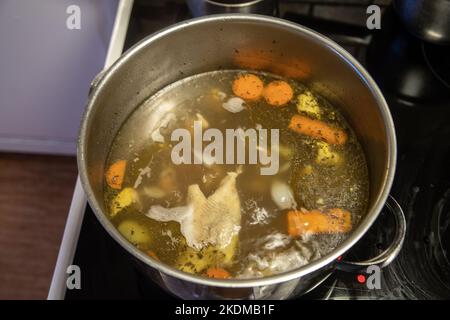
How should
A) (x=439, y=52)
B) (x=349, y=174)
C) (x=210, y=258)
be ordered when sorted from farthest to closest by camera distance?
1. (x=439, y=52)
2. (x=349, y=174)
3. (x=210, y=258)

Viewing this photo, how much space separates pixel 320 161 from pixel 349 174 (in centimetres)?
7

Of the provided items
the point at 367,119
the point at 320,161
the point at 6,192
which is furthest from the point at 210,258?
the point at 6,192

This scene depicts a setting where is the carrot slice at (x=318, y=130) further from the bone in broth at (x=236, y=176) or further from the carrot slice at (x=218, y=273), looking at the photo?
Result: the carrot slice at (x=218, y=273)

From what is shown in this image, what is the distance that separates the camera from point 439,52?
4.19 feet

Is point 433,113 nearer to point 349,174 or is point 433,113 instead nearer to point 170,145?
point 349,174

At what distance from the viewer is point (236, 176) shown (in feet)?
3.68

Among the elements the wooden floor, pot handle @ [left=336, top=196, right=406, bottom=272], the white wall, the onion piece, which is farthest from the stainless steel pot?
the wooden floor

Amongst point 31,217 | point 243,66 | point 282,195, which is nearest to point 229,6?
point 243,66

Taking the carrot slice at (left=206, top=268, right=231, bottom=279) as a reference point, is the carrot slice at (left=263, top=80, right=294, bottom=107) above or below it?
above

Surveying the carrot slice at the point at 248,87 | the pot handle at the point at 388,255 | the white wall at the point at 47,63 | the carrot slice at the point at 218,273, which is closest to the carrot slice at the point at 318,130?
the carrot slice at the point at 248,87

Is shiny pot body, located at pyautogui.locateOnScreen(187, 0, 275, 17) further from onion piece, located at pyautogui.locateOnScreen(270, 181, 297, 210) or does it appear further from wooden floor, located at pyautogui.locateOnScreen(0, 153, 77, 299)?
wooden floor, located at pyautogui.locateOnScreen(0, 153, 77, 299)

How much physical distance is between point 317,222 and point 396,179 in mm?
207

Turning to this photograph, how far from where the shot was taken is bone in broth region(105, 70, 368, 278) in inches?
40.4

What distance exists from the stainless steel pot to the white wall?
31cm
